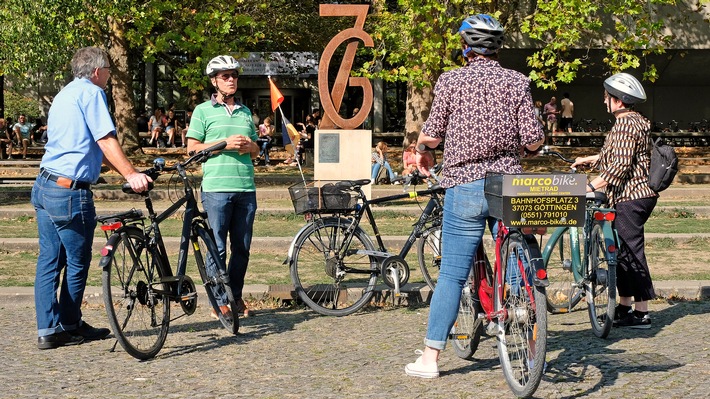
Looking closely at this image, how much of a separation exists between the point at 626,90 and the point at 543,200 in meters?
2.46

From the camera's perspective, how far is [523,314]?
5.52 m

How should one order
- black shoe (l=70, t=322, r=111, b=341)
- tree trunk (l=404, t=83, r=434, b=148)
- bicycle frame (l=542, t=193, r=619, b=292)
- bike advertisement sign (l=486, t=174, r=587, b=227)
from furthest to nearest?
tree trunk (l=404, t=83, r=434, b=148)
bicycle frame (l=542, t=193, r=619, b=292)
black shoe (l=70, t=322, r=111, b=341)
bike advertisement sign (l=486, t=174, r=587, b=227)

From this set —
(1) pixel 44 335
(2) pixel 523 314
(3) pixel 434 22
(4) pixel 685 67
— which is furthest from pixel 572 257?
(4) pixel 685 67

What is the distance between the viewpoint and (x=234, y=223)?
801cm

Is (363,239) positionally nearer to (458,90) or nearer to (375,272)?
(375,272)

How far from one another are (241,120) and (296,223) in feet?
24.2

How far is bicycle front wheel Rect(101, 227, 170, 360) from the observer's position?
6484 millimetres

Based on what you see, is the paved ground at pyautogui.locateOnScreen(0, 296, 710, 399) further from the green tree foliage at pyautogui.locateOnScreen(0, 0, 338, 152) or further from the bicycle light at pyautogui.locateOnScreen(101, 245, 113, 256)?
the green tree foliage at pyautogui.locateOnScreen(0, 0, 338, 152)

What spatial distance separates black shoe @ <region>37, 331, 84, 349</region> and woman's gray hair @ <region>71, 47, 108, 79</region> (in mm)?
1698

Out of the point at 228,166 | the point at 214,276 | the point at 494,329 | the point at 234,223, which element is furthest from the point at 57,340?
the point at 494,329

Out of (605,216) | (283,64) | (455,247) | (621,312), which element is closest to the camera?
(455,247)

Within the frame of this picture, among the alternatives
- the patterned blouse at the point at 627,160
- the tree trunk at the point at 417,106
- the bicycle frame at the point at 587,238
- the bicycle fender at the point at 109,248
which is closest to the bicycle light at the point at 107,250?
the bicycle fender at the point at 109,248

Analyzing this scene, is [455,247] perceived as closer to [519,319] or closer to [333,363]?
[519,319]

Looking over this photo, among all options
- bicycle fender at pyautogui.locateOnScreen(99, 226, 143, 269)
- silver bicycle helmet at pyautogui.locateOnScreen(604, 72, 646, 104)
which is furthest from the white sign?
bicycle fender at pyautogui.locateOnScreen(99, 226, 143, 269)
